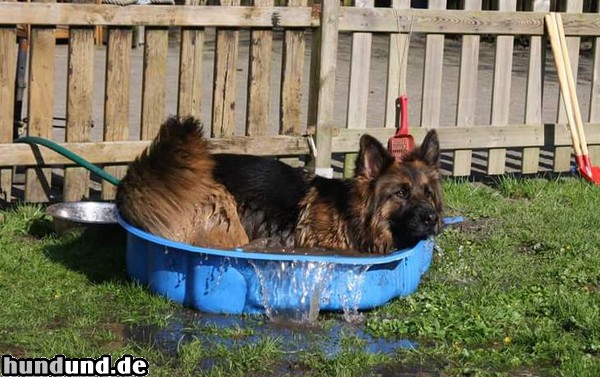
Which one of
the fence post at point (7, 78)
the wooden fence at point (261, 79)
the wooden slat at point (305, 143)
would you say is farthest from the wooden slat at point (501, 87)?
the fence post at point (7, 78)

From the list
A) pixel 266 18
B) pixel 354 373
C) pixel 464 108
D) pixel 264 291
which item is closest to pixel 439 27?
pixel 464 108

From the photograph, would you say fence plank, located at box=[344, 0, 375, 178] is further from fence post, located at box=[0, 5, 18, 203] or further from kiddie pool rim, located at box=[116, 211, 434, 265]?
kiddie pool rim, located at box=[116, 211, 434, 265]

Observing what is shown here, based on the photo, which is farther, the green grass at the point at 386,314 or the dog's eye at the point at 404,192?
the dog's eye at the point at 404,192

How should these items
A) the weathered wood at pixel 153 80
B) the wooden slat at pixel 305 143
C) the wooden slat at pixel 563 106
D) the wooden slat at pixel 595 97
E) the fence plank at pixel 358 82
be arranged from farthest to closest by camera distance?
the wooden slat at pixel 595 97, the wooden slat at pixel 563 106, the fence plank at pixel 358 82, the weathered wood at pixel 153 80, the wooden slat at pixel 305 143

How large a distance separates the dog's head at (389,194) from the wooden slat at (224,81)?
6.94ft

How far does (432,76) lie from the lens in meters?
8.72

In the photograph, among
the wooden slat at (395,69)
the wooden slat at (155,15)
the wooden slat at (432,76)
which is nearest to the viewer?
the wooden slat at (155,15)

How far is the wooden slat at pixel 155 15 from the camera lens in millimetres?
6859

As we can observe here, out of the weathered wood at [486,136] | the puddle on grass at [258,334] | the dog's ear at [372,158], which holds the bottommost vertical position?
the puddle on grass at [258,334]

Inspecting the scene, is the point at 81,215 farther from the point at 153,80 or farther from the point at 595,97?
the point at 595,97

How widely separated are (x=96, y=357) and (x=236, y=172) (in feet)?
5.84

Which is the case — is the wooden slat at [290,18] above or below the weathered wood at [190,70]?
above

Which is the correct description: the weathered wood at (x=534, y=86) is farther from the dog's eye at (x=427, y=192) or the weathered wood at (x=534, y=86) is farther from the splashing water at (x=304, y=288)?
the splashing water at (x=304, y=288)

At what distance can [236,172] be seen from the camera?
6.20 metres
